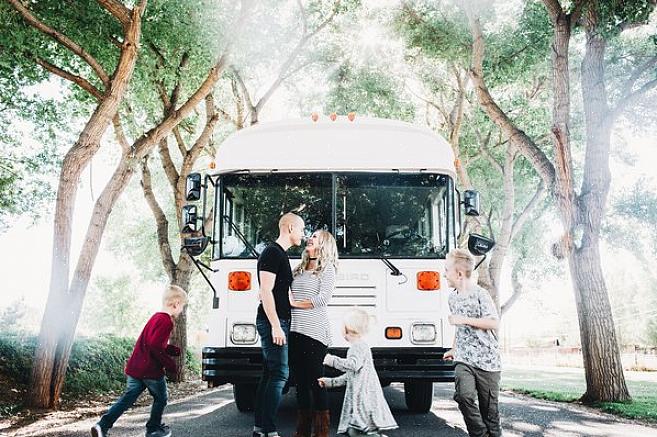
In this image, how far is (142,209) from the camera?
26156 millimetres

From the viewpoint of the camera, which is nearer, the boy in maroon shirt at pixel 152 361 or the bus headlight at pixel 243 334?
the boy in maroon shirt at pixel 152 361

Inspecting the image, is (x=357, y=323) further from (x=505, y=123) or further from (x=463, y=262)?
(x=505, y=123)

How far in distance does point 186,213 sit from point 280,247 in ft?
6.46

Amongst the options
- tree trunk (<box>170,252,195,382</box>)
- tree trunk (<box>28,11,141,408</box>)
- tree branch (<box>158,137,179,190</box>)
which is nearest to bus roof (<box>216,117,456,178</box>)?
tree trunk (<box>28,11,141,408</box>)

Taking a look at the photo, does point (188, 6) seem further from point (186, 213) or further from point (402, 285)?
point (402, 285)

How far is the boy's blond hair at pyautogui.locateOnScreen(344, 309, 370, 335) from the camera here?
205 inches

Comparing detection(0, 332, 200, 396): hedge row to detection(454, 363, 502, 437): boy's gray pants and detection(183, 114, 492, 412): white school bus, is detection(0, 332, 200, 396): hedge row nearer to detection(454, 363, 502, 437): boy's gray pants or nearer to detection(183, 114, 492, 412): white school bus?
detection(183, 114, 492, 412): white school bus

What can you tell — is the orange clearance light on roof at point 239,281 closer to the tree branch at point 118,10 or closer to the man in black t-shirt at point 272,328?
the man in black t-shirt at point 272,328

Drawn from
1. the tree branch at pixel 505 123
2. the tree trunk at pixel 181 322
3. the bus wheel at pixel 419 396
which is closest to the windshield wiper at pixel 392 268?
the bus wheel at pixel 419 396

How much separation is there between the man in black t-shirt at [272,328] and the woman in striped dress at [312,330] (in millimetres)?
101

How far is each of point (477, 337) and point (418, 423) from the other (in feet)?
8.22

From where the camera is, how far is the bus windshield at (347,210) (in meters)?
6.47

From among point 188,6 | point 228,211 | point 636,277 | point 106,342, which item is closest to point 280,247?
point 228,211

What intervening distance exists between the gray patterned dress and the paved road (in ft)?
3.50
